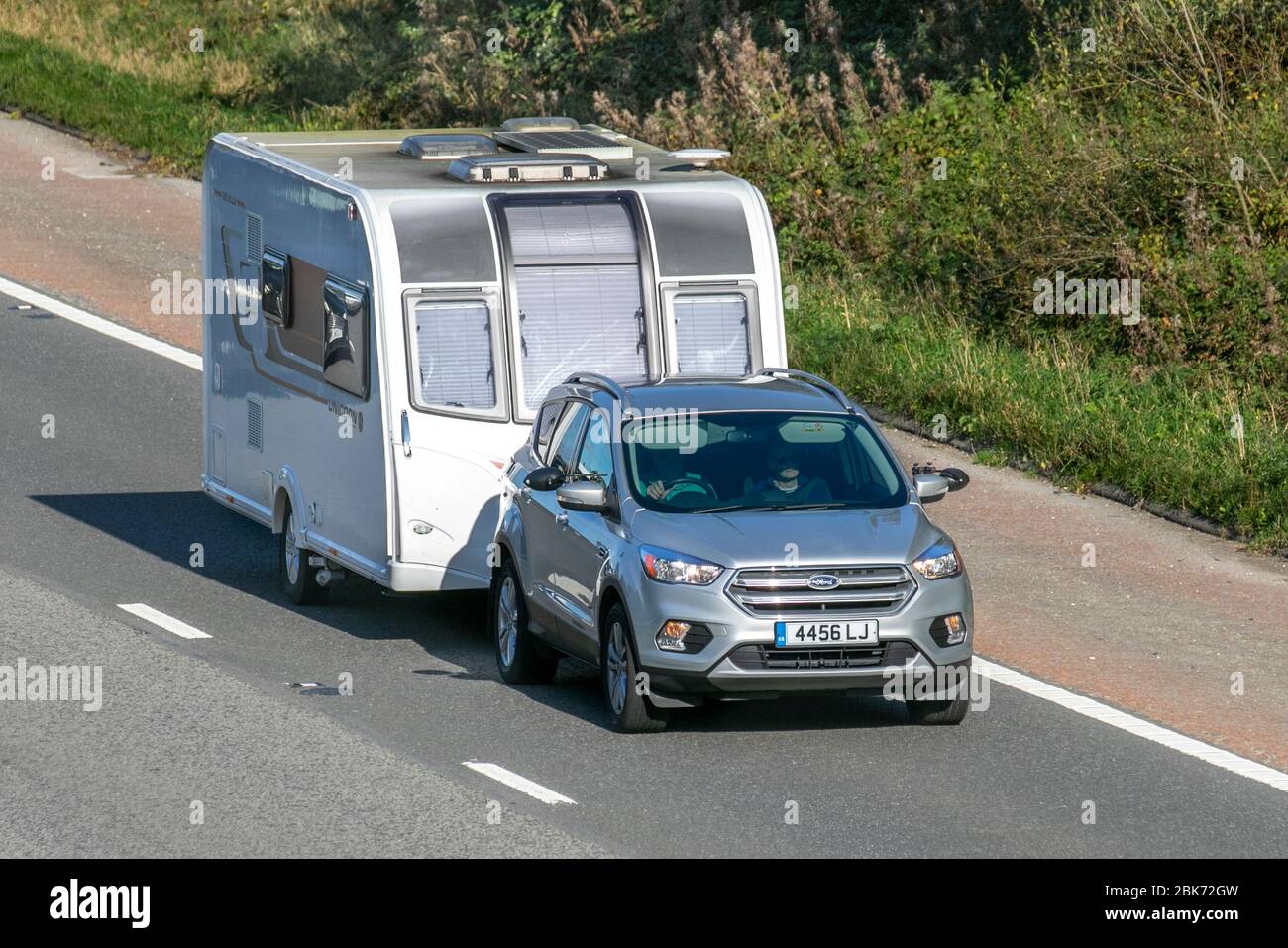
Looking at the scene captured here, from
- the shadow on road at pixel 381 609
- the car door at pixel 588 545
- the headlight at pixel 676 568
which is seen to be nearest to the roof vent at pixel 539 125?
the shadow on road at pixel 381 609

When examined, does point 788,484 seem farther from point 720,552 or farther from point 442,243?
point 442,243

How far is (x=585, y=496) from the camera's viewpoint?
12523 millimetres

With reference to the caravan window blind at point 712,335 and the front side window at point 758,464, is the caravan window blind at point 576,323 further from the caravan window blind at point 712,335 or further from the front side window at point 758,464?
the front side window at point 758,464

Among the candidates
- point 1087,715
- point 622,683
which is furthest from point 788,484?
point 1087,715

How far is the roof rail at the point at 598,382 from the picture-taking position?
526 inches

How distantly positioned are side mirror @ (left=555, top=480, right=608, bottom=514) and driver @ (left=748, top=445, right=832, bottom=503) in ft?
2.63

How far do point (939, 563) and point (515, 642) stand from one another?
9.20ft

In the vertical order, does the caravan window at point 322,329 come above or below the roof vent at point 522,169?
below

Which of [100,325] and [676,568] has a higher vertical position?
[676,568]

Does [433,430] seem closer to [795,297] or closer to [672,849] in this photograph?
[672,849]

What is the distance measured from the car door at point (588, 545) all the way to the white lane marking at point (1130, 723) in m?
2.60

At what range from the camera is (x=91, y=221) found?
90.6ft

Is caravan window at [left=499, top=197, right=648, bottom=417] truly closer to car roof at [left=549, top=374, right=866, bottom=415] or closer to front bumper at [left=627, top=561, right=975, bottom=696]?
car roof at [left=549, top=374, right=866, bottom=415]

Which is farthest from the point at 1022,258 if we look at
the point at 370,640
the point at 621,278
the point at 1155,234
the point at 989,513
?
the point at 370,640
